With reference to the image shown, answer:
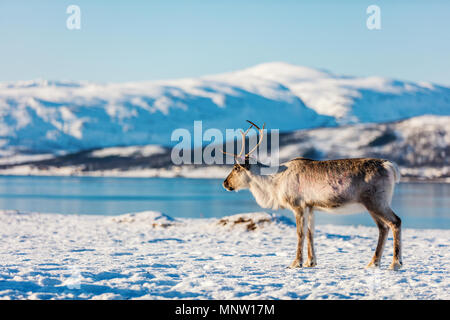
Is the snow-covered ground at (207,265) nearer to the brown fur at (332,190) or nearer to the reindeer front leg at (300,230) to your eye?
the reindeer front leg at (300,230)

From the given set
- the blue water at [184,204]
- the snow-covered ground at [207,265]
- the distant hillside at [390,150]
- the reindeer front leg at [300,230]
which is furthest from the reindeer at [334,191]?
the distant hillside at [390,150]

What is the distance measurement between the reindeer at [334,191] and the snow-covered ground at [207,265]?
74cm

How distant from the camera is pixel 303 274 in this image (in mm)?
10836

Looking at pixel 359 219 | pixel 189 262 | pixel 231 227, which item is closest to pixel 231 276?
pixel 189 262

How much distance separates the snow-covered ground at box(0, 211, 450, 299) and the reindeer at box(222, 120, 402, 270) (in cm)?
74

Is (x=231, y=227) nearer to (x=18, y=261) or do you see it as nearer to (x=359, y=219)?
(x=18, y=261)

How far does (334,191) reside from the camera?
1128cm

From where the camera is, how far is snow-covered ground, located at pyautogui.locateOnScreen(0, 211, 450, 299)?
9.32m

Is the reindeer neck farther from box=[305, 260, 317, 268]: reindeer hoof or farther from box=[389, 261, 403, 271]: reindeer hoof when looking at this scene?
box=[389, 261, 403, 271]: reindeer hoof

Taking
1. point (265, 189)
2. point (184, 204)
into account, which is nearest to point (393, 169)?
point (265, 189)

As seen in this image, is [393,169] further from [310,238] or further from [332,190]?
[310,238]

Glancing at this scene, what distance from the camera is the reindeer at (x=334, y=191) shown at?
1109cm

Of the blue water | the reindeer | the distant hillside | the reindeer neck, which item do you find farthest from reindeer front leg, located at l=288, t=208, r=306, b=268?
the distant hillside
